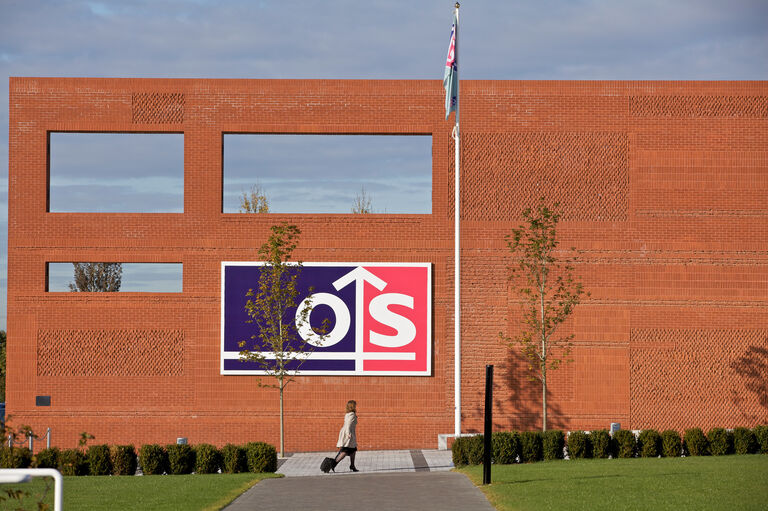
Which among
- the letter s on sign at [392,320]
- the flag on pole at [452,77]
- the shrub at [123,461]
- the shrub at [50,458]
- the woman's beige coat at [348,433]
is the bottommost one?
the shrub at [123,461]

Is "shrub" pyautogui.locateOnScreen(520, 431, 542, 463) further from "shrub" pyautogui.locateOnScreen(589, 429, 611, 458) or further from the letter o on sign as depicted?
the letter o on sign

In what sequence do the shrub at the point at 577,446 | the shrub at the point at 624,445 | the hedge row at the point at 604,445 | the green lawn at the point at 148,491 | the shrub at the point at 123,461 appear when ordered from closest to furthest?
the green lawn at the point at 148,491 < the shrub at the point at 123,461 < the hedge row at the point at 604,445 < the shrub at the point at 577,446 < the shrub at the point at 624,445

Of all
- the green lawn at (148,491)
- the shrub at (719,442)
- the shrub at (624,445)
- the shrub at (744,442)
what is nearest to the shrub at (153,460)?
the green lawn at (148,491)

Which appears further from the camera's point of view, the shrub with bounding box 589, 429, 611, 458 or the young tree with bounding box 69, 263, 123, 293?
the young tree with bounding box 69, 263, 123, 293

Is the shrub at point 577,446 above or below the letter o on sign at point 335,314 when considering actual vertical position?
below

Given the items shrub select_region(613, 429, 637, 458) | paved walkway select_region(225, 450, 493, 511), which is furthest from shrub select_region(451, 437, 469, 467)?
shrub select_region(613, 429, 637, 458)

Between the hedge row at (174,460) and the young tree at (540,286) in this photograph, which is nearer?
the hedge row at (174,460)

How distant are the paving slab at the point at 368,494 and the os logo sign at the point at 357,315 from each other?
797 cm

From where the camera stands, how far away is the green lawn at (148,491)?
15102 mm

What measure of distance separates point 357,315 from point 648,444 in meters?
8.63

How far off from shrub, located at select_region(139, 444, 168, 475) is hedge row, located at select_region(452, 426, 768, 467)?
625 cm

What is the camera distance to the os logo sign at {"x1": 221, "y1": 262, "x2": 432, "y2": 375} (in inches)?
1072

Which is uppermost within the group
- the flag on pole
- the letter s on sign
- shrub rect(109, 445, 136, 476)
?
the flag on pole

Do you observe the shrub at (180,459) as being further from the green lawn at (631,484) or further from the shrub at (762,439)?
the shrub at (762,439)
